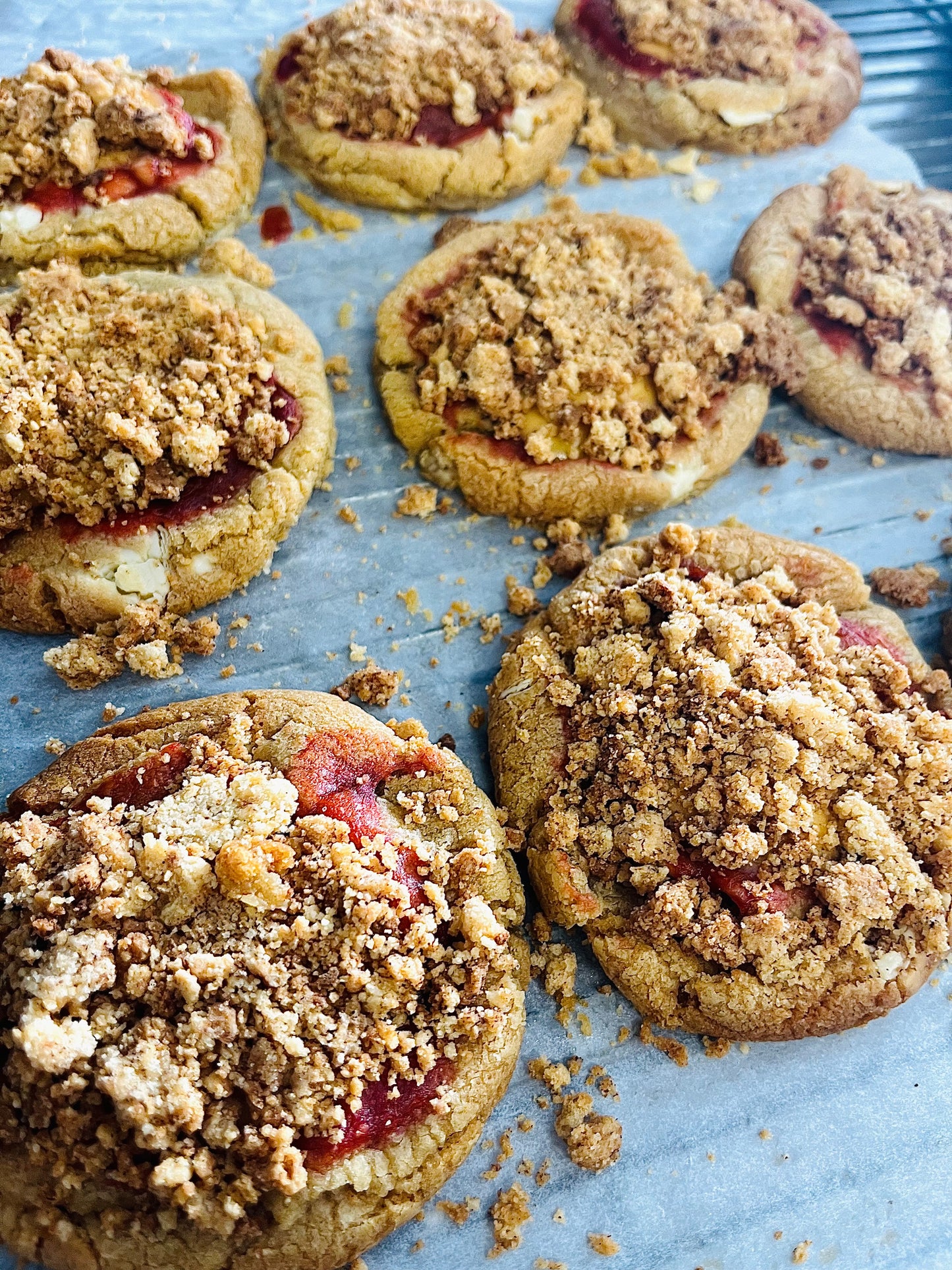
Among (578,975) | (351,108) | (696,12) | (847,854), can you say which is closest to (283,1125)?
(578,975)

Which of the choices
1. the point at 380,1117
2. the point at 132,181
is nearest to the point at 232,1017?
the point at 380,1117

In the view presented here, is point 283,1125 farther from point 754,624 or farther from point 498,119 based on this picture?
point 498,119

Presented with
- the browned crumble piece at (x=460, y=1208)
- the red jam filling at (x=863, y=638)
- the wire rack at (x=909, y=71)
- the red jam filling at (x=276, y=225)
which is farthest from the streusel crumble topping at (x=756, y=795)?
the wire rack at (x=909, y=71)

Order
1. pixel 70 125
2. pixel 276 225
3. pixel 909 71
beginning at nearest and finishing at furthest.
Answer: pixel 70 125 < pixel 276 225 < pixel 909 71

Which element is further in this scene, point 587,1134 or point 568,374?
point 568,374

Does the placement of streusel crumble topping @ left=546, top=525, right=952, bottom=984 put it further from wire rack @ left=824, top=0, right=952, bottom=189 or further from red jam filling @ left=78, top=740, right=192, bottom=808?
wire rack @ left=824, top=0, right=952, bottom=189

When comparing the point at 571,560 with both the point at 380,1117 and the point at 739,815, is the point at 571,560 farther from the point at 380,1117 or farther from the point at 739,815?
the point at 380,1117

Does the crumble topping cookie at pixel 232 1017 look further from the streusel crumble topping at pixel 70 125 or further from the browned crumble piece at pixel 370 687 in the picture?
the streusel crumble topping at pixel 70 125
